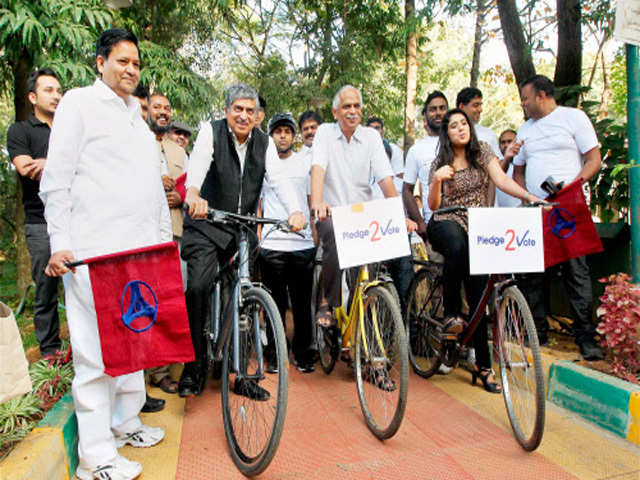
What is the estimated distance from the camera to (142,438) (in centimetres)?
323

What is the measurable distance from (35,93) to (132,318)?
244 centimetres

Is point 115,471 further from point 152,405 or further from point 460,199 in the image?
A: point 460,199

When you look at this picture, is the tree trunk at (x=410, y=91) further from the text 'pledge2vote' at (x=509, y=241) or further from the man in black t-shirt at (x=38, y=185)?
the man in black t-shirt at (x=38, y=185)

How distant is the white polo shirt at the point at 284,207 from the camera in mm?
4594

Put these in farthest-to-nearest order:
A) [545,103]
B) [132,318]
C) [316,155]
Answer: [545,103] → [316,155] → [132,318]

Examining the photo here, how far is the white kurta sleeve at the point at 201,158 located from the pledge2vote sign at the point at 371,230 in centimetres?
95

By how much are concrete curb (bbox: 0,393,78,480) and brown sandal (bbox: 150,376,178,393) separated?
1036mm

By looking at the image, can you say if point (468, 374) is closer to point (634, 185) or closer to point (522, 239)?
point (522, 239)

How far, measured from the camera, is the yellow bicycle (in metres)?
3.14

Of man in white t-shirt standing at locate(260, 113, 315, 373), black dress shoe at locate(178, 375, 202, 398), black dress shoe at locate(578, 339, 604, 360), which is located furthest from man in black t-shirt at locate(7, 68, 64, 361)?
black dress shoe at locate(578, 339, 604, 360)

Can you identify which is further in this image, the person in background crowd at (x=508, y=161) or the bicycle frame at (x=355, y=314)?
the person in background crowd at (x=508, y=161)

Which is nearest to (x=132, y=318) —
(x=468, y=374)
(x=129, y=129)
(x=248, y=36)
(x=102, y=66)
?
(x=129, y=129)

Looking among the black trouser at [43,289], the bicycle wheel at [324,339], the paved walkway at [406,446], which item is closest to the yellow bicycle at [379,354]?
the paved walkway at [406,446]

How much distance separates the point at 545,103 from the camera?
478 cm
